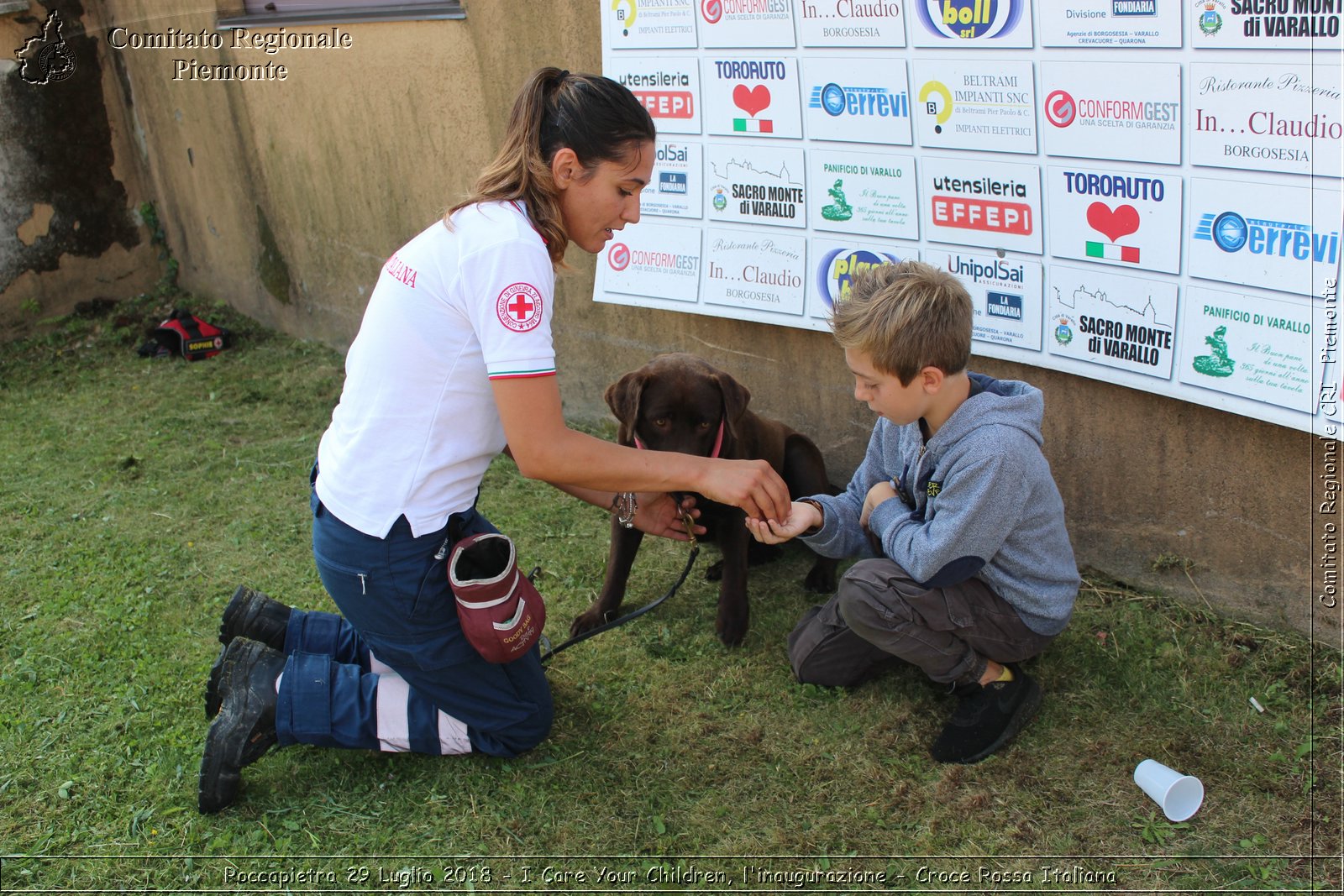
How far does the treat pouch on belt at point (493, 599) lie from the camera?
2895 mm

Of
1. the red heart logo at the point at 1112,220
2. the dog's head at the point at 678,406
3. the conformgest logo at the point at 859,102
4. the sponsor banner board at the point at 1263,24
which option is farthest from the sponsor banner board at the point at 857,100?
the dog's head at the point at 678,406

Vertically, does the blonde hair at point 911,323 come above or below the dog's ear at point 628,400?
above

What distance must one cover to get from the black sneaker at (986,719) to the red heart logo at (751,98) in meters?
2.59

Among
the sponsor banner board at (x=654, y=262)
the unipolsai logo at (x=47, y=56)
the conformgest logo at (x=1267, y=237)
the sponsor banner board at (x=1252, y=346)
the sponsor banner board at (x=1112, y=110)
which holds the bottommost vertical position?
the sponsor banner board at (x=1252, y=346)

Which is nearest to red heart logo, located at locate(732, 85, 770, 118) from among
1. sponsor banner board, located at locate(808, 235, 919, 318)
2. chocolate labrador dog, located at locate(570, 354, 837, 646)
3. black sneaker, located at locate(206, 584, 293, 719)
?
sponsor banner board, located at locate(808, 235, 919, 318)

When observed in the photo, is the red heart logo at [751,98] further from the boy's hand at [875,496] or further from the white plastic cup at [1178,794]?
the white plastic cup at [1178,794]

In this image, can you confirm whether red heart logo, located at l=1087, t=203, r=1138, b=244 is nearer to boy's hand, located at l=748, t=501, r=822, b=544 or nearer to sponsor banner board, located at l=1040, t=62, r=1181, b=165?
sponsor banner board, located at l=1040, t=62, r=1181, b=165

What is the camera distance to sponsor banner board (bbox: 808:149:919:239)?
13.3 ft

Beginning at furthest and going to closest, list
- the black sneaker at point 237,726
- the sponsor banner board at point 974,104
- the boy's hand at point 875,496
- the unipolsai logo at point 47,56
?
1. the unipolsai logo at point 47,56
2. the sponsor banner board at point 974,104
3. the boy's hand at point 875,496
4. the black sneaker at point 237,726

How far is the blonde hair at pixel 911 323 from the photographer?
2.86 metres

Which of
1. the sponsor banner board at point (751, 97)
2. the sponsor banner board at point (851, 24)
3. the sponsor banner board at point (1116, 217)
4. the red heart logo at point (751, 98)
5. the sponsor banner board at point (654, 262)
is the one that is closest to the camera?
the sponsor banner board at point (1116, 217)

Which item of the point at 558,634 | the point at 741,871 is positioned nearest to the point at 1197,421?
the point at 741,871

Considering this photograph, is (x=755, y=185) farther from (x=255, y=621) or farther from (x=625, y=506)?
(x=255, y=621)

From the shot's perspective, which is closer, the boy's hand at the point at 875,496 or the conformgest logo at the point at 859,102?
the boy's hand at the point at 875,496
